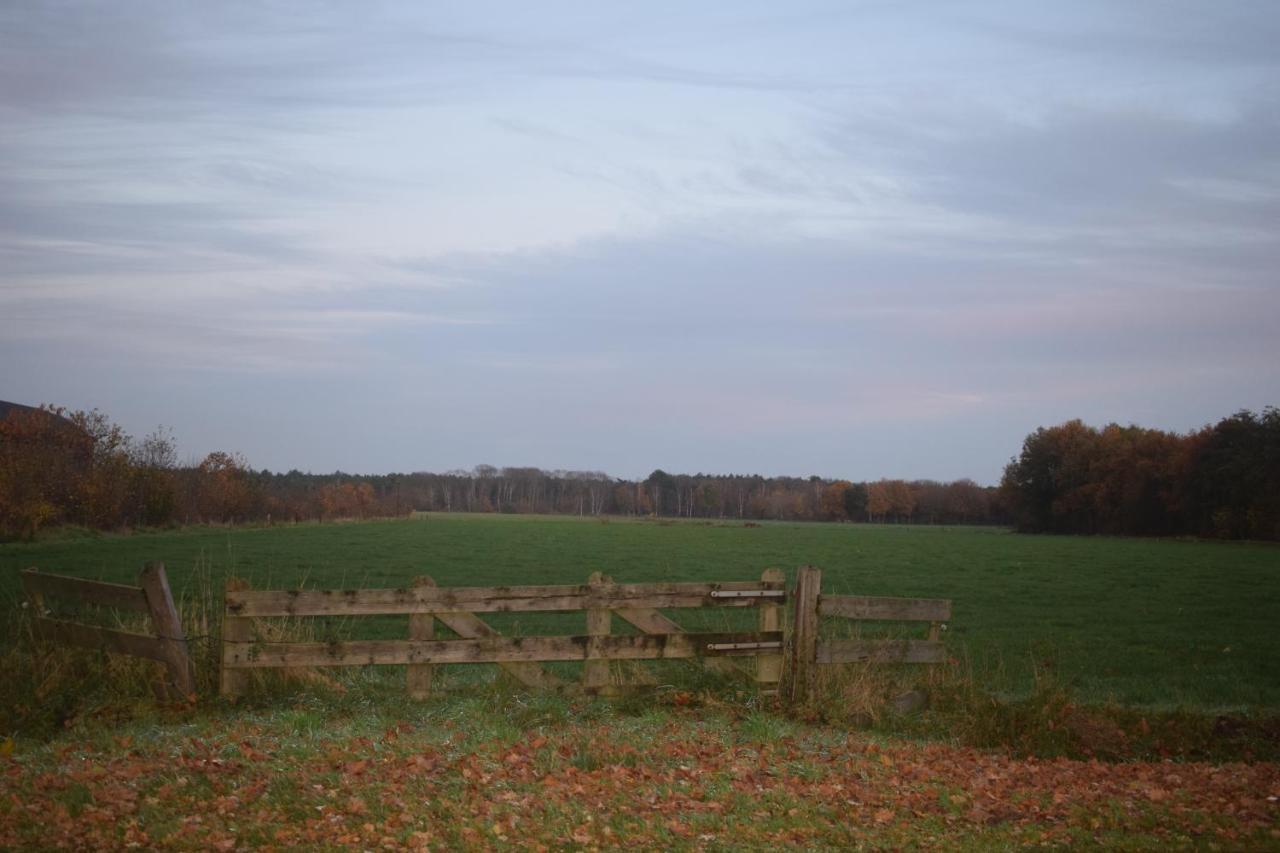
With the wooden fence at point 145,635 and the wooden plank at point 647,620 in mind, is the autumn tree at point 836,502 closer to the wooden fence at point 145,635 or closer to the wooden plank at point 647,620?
the wooden plank at point 647,620

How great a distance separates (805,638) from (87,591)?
7798 mm

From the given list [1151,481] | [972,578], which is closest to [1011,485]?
[1151,481]

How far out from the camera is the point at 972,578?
3697 cm

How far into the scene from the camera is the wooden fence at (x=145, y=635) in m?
10.5

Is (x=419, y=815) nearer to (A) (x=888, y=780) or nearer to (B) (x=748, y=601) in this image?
(A) (x=888, y=780)

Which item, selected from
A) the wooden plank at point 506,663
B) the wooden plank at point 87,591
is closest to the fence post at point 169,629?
the wooden plank at point 87,591

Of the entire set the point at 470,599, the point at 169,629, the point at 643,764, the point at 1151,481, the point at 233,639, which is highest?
the point at 1151,481

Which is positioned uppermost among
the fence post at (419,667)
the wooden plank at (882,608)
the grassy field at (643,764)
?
the wooden plank at (882,608)

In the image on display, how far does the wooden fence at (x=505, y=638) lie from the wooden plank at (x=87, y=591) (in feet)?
3.17

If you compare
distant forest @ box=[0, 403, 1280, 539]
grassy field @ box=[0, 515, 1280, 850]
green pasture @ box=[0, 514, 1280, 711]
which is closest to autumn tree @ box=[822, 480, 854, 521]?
distant forest @ box=[0, 403, 1280, 539]

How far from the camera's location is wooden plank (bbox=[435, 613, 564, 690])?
11.1 metres

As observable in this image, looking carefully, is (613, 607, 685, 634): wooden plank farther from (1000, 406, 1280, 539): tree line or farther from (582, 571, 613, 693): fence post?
(1000, 406, 1280, 539): tree line

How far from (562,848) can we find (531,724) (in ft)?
12.1

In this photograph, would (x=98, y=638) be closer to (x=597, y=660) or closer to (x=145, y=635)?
(x=145, y=635)
